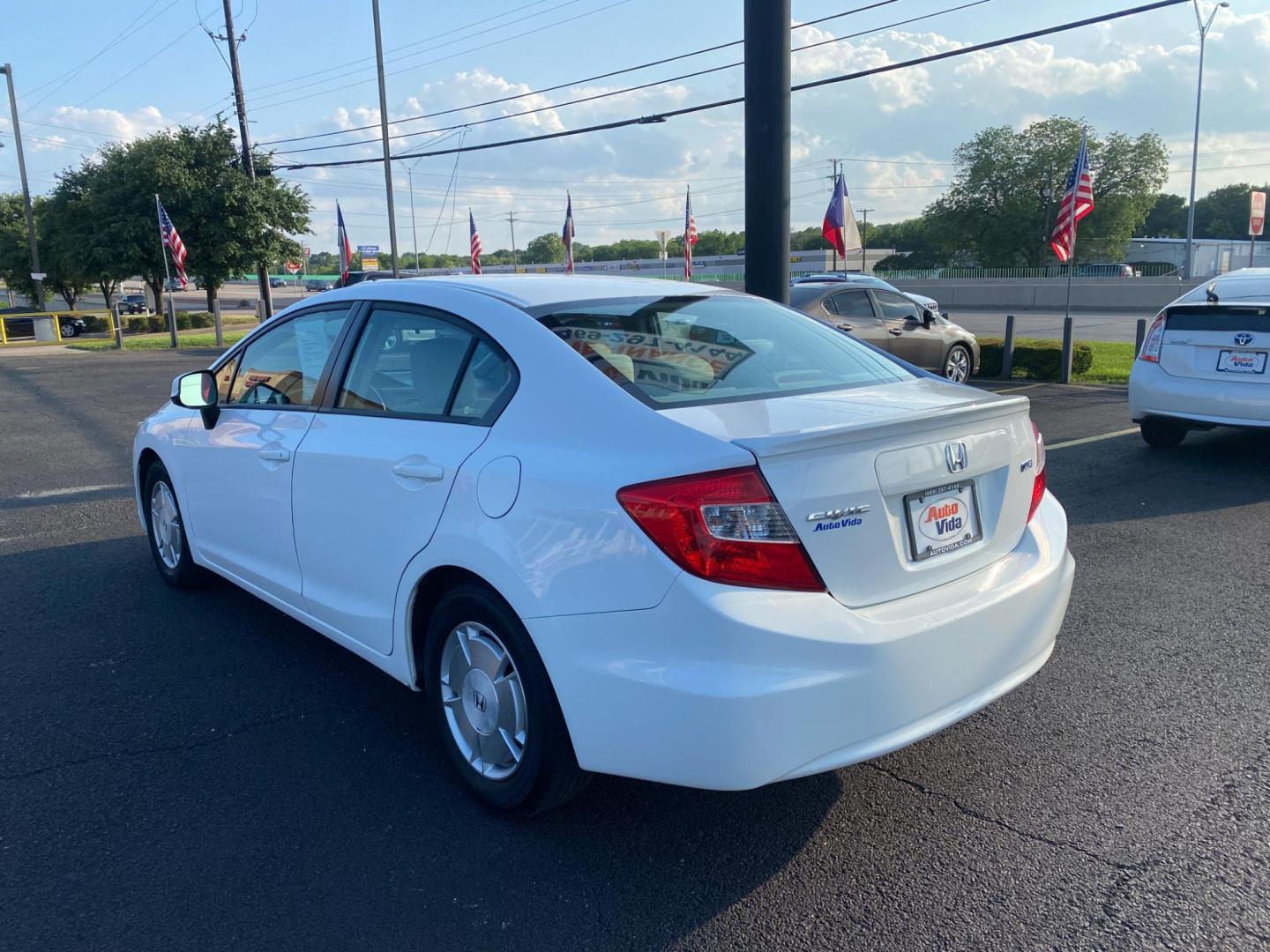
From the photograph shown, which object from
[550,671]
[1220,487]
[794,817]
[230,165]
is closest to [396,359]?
[550,671]

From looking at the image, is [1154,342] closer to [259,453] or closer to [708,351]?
[708,351]

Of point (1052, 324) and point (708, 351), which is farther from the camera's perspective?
point (1052, 324)

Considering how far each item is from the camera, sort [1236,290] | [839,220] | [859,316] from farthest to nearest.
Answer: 1. [839,220]
2. [859,316]
3. [1236,290]

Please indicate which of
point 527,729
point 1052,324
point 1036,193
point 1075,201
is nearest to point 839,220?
point 1075,201

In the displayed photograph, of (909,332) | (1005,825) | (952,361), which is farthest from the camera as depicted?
(952,361)

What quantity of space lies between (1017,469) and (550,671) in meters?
1.64

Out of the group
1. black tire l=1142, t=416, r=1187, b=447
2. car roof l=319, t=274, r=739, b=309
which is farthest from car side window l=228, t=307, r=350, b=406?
black tire l=1142, t=416, r=1187, b=447

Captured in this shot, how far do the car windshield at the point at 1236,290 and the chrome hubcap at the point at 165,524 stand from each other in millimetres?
7724

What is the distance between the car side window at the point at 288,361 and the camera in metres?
4.00

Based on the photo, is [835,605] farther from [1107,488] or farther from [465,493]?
[1107,488]

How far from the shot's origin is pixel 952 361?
546 inches

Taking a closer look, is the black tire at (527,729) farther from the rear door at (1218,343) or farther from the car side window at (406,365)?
the rear door at (1218,343)

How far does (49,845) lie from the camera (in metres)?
2.94

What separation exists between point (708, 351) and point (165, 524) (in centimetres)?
356
